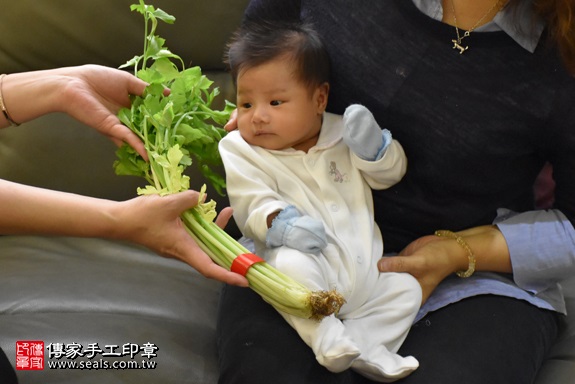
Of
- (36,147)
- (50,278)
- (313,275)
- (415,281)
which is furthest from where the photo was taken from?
(36,147)

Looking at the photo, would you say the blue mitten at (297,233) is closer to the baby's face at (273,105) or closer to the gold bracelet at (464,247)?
the baby's face at (273,105)

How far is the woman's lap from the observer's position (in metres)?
1.27

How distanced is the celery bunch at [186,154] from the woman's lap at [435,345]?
10 centimetres

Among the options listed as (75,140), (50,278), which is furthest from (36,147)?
(50,278)

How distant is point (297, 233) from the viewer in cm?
128

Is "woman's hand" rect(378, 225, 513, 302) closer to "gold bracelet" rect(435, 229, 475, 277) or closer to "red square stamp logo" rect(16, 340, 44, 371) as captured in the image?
"gold bracelet" rect(435, 229, 475, 277)

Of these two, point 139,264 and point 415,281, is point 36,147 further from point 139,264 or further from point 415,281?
point 415,281

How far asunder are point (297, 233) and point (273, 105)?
0.92 feet

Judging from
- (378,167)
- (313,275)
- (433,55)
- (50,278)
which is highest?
(433,55)

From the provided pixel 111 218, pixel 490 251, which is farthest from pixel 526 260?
pixel 111 218

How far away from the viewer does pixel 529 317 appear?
143cm

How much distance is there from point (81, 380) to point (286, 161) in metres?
0.58

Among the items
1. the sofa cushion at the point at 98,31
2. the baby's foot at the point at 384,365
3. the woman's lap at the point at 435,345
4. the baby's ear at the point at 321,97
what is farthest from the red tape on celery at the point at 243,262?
the sofa cushion at the point at 98,31

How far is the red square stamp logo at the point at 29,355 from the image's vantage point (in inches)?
56.2
